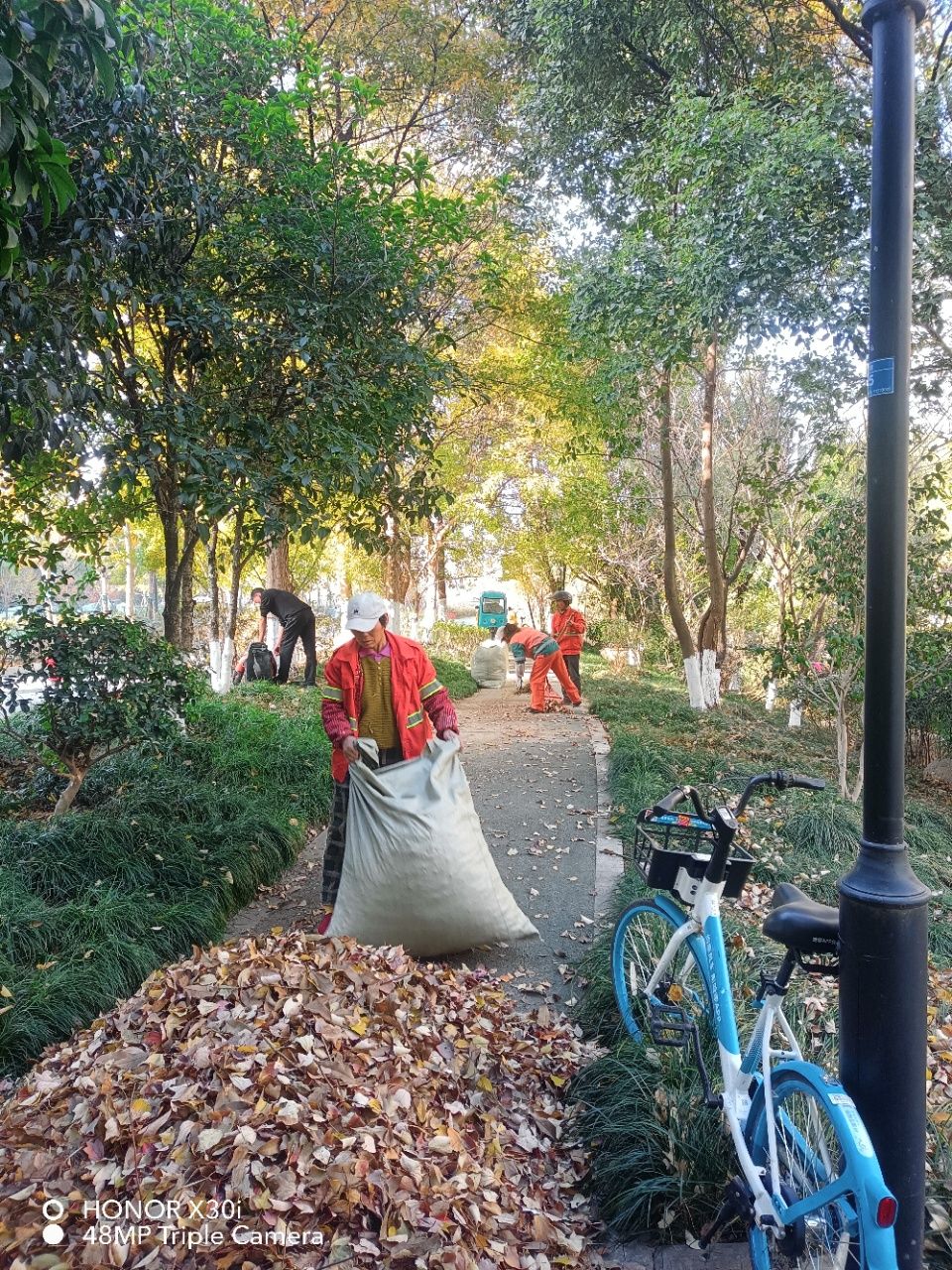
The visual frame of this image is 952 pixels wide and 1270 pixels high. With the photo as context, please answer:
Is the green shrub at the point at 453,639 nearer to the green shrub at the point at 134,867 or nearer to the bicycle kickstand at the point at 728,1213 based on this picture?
the green shrub at the point at 134,867

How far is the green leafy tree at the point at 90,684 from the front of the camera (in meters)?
5.06

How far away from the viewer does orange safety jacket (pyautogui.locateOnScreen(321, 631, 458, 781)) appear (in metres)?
4.35

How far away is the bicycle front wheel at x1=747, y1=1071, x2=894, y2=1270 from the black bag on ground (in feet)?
37.9

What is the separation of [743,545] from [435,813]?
1262 cm

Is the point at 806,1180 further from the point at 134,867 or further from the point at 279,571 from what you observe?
the point at 279,571

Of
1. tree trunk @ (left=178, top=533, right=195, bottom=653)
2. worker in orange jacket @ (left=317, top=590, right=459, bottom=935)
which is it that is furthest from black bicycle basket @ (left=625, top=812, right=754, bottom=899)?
tree trunk @ (left=178, top=533, right=195, bottom=653)

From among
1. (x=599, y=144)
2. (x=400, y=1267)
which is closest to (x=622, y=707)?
(x=599, y=144)

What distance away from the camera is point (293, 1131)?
2311 millimetres

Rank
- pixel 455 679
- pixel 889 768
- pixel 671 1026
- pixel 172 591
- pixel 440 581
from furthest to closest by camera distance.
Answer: pixel 440 581
pixel 455 679
pixel 172 591
pixel 671 1026
pixel 889 768

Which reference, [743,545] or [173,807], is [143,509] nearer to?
[173,807]

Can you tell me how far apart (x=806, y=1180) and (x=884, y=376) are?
6.61 feet

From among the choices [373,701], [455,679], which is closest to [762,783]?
[373,701]

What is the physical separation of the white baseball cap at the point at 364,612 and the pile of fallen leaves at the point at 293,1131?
1.58 meters

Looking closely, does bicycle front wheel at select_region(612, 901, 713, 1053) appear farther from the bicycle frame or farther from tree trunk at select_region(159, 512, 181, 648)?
tree trunk at select_region(159, 512, 181, 648)
